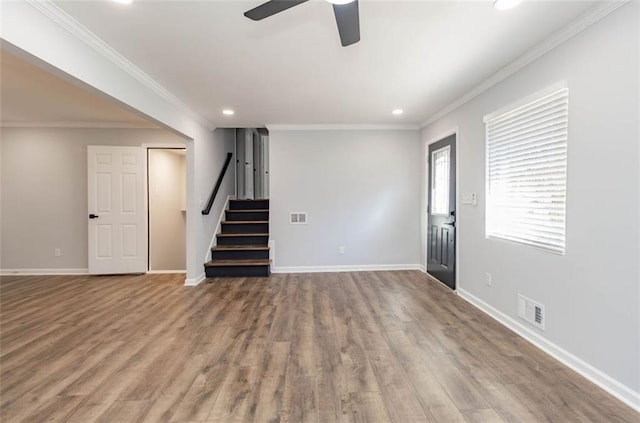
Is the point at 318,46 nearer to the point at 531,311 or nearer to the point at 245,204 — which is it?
the point at 531,311

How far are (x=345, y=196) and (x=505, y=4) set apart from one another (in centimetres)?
344

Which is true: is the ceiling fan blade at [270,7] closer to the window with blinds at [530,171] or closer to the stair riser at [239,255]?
the window with blinds at [530,171]

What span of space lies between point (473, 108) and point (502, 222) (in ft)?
4.53

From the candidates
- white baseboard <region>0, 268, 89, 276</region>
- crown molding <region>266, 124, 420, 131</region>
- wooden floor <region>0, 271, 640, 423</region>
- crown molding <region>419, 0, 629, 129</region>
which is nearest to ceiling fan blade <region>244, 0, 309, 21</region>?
crown molding <region>419, 0, 629, 129</region>

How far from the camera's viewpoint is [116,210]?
4777 mm

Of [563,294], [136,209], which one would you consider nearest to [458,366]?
[563,294]

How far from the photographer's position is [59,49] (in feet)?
6.58

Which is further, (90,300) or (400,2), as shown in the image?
(90,300)

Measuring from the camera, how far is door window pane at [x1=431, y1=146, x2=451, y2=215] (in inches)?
164

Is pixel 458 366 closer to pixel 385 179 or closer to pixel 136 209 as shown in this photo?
pixel 385 179

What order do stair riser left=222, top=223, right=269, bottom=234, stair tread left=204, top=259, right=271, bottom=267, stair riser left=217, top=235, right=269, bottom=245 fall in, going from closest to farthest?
stair tread left=204, top=259, right=271, bottom=267
stair riser left=217, top=235, right=269, bottom=245
stair riser left=222, top=223, right=269, bottom=234

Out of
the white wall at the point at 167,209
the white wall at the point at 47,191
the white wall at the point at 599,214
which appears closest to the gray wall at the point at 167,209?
the white wall at the point at 167,209

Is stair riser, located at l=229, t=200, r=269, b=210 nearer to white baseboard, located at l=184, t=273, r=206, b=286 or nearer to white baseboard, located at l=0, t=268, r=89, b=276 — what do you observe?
white baseboard, located at l=184, t=273, r=206, b=286

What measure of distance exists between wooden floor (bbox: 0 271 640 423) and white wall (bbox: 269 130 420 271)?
1.41 metres
